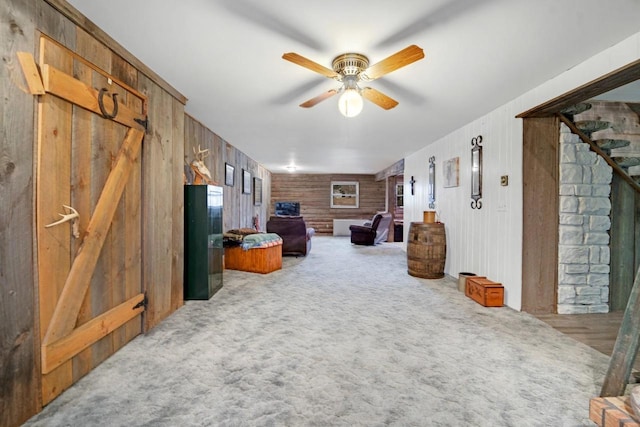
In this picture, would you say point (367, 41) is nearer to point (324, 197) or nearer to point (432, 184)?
point (432, 184)

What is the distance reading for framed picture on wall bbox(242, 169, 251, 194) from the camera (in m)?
6.61

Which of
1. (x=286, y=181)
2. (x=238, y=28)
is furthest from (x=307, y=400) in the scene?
(x=286, y=181)

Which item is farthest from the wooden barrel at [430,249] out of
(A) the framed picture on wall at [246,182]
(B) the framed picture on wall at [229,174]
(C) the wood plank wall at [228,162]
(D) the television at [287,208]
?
(D) the television at [287,208]

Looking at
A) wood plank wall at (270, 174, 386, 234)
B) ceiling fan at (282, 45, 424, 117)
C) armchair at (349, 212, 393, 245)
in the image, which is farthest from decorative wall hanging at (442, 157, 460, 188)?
wood plank wall at (270, 174, 386, 234)

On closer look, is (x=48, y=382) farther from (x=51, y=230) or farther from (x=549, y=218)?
(x=549, y=218)

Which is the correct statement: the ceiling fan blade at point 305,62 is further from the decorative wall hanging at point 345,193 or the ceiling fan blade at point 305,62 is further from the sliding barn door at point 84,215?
the decorative wall hanging at point 345,193

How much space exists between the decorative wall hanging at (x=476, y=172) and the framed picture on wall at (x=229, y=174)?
13.2ft

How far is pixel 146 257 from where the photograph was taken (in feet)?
7.97

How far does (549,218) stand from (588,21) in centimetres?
180

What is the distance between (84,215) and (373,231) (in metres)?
6.59

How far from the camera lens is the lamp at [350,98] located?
7.07 ft

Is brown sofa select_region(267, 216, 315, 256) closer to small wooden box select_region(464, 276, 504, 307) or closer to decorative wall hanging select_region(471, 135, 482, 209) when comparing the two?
decorative wall hanging select_region(471, 135, 482, 209)

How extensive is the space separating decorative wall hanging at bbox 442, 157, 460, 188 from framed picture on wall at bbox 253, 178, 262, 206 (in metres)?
4.72

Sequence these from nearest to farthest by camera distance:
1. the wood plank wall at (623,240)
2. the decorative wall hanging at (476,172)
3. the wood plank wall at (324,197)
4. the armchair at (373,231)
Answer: the wood plank wall at (623,240)
the decorative wall hanging at (476,172)
the armchair at (373,231)
the wood plank wall at (324,197)
